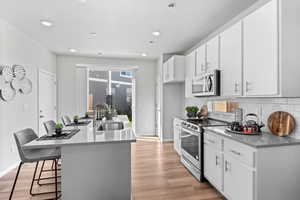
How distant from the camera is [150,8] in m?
2.45

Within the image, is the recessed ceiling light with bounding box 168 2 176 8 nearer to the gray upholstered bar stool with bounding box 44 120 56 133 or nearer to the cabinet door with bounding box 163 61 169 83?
the cabinet door with bounding box 163 61 169 83

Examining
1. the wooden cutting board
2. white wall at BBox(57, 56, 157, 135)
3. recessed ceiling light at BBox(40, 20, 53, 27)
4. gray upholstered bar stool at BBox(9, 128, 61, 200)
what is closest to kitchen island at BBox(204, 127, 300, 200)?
the wooden cutting board

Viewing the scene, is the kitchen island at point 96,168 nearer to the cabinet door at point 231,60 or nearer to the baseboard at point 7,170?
the cabinet door at point 231,60

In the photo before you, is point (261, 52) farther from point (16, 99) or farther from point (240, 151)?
point (16, 99)

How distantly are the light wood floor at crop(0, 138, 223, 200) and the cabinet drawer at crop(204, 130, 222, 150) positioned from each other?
680 mm

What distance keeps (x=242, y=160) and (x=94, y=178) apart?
1582 mm

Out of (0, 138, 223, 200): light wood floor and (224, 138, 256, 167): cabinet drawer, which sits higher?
(224, 138, 256, 167): cabinet drawer

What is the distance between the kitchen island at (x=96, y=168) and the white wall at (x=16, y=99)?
184 centimetres

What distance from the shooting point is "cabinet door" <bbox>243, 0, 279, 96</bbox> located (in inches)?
66.7

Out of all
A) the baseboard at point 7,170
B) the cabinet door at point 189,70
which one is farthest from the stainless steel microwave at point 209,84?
the baseboard at point 7,170

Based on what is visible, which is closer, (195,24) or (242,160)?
(242,160)

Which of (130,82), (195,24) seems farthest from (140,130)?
(195,24)

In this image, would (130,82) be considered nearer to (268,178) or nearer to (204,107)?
(204,107)

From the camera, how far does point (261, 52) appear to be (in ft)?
6.01
